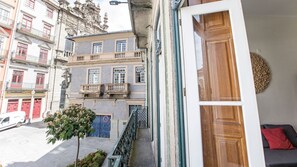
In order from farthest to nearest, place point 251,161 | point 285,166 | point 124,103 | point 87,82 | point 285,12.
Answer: point 87,82, point 124,103, point 285,12, point 285,166, point 251,161

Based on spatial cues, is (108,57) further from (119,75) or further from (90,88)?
(90,88)

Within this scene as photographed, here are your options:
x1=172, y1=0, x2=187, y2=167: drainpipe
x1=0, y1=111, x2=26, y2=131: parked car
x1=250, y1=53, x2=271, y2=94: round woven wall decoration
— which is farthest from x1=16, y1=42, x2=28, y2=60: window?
x1=250, y1=53, x2=271, y2=94: round woven wall decoration

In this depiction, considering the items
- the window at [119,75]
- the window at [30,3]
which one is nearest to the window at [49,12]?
the window at [30,3]

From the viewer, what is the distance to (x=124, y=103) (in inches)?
338

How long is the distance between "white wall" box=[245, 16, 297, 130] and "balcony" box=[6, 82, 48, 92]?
46.4ft

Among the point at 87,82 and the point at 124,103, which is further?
the point at 87,82

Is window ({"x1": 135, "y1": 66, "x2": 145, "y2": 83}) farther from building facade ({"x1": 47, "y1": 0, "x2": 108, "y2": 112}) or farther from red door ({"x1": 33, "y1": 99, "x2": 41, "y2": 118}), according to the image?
red door ({"x1": 33, "y1": 99, "x2": 41, "y2": 118})

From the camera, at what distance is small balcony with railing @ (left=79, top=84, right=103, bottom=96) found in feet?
28.5

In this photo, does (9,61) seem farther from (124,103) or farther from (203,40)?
(203,40)

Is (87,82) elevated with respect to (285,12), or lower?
lower

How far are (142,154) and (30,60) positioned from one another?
1294 centimetres

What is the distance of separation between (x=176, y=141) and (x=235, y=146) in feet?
1.26

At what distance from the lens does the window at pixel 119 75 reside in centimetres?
903

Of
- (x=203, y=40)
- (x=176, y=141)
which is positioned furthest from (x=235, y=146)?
(x=203, y=40)
